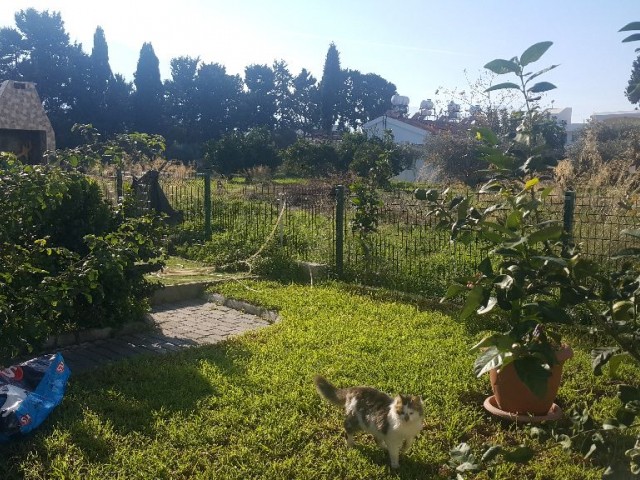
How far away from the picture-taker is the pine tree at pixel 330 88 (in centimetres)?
5497

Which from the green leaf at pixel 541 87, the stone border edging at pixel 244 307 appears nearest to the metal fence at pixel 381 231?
the stone border edging at pixel 244 307

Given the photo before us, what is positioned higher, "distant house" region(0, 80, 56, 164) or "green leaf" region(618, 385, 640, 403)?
"distant house" region(0, 80, 56, 164)

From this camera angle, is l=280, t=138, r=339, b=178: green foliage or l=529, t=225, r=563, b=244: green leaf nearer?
l=529, t=225, r=563, b=244: green leaf

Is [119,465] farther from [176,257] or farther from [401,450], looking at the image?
[176,257]

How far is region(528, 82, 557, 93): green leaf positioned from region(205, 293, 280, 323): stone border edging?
5330 mm

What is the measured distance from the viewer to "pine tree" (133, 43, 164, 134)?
4269cm

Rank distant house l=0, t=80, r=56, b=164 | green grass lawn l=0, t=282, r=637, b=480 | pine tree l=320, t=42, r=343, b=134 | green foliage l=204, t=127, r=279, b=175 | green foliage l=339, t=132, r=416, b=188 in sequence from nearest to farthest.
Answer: green grass lawn l=0, t=282, r=637, b=480
green foliage l=339, t=132, r=416, b=188
distant house l=0, t=80, r=56, b=164
green foliage l=204, t=127, r=279, b=175
pine tree l=320, t=42, r=343, b=134

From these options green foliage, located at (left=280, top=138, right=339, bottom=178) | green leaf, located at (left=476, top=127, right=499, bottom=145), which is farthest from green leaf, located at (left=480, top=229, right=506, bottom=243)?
green foliage, located at (left=280, top=138, right=339, bottom=178)

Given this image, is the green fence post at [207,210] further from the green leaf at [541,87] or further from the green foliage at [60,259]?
the green leaf at [541,87]

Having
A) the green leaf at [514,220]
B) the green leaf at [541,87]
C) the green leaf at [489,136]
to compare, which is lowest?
the green leaf at [514,220]

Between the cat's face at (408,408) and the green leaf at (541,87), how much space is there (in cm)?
205

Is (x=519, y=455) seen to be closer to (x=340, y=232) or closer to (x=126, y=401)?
(x=126, y=401)

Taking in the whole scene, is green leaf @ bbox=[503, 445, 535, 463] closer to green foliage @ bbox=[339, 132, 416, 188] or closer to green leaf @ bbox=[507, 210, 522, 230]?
green leaf @ bbox=[507, 210, 522, 230]

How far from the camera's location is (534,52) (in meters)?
1.76
